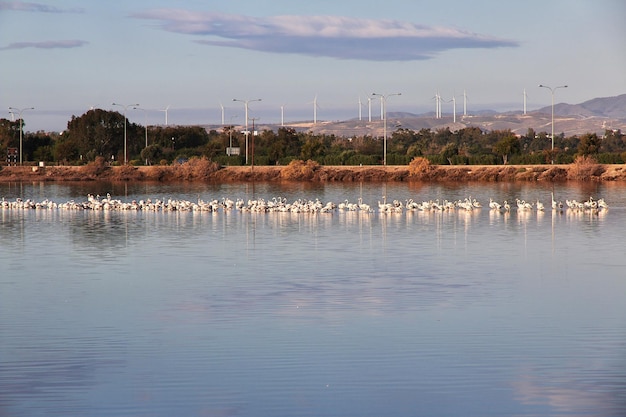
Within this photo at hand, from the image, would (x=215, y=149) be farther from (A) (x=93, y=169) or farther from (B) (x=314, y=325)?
(B) (x=314, y=325)

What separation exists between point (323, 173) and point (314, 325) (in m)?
→ 75.3

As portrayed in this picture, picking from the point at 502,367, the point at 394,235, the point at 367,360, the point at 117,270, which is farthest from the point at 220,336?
the point at 394,235

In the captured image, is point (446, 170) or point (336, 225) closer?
point (336, 225)

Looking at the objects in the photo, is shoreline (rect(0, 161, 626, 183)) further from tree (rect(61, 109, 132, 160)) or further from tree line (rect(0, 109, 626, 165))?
tree (rect(61, 109, 132, 160))

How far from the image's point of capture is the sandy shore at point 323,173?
86250 mm

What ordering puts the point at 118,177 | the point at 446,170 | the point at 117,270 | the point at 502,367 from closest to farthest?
1. the point at 502,367
2. the point at 117,270
3. the point at 446,170
4. the point at 118,177

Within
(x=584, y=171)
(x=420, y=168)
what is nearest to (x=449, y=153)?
(x=420, y=168)

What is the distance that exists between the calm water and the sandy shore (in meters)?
52.8

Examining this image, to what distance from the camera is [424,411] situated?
1230cm

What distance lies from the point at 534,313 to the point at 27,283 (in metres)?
11.2

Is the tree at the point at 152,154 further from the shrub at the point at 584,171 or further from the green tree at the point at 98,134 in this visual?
the shrub at the point at 584,171

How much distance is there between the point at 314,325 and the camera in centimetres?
1725

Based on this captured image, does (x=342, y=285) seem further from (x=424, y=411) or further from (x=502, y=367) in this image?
(x=424, y=411)

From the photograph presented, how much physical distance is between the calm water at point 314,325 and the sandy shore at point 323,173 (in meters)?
52.8
